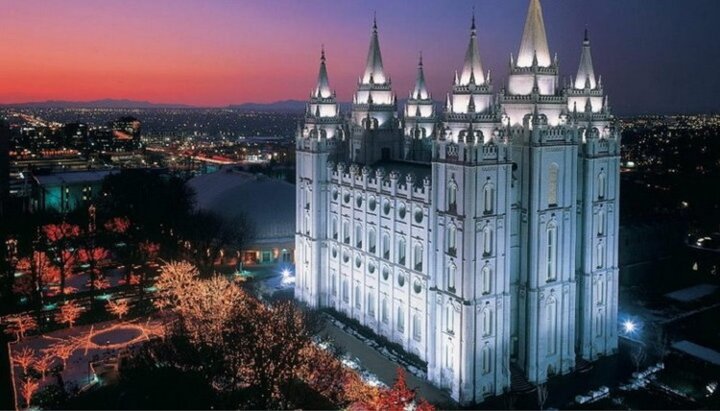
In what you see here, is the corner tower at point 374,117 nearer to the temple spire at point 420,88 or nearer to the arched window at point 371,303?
the temple spire at point 420,88

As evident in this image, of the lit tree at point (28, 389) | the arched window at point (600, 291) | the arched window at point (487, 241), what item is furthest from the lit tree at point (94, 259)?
the arched window at point (600, 291)

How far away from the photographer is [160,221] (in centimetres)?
8812

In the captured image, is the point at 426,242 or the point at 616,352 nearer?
the point at 426,242

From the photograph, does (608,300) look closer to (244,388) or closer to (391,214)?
(391,214)

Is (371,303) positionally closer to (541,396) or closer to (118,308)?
(541,396)

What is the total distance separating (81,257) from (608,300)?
199 feet

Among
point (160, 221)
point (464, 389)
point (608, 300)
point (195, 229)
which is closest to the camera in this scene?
point (464, 389)

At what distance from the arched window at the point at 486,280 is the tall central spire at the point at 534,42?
1629 centimetres

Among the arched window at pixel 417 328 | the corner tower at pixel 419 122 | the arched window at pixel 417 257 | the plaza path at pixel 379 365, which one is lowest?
the plaza path at pixel 379 365

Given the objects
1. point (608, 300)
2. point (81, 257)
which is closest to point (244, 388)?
point (608, 300)

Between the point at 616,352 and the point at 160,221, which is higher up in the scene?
the point at 160,221

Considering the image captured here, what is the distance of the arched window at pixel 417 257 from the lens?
53178 millimetres

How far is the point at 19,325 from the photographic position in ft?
196

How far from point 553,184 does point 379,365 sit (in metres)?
19.4
